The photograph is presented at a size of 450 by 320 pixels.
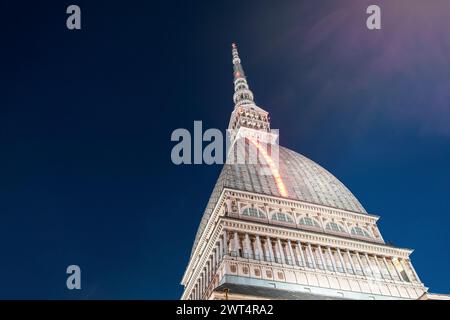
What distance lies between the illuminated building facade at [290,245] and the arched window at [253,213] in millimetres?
135

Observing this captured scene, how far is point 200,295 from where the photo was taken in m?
51.5

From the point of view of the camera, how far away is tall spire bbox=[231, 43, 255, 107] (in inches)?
3536

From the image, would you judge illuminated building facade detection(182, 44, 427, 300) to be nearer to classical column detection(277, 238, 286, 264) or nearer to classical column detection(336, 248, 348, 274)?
classical column detection(277, 238, 286, 264)

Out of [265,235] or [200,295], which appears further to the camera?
[200,295]

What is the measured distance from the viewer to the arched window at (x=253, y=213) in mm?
51406

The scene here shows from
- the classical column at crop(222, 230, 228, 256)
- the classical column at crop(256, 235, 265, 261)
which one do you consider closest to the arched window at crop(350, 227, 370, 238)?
the classical column at crop(256, 235, 265, 261)

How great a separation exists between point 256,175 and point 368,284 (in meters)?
21.0

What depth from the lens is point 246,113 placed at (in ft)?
272

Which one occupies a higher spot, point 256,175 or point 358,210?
point 256,175

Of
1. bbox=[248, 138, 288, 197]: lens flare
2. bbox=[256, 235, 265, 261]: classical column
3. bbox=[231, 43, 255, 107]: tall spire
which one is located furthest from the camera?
bbox=[231, 43, 255, 107]: tall spire

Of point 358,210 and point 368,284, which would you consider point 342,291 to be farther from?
point 358,210

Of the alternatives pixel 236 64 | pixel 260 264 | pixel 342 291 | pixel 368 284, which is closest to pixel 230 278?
pixel 260 264

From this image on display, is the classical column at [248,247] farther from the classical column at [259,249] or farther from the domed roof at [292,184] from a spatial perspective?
the domed roof at [292,184]

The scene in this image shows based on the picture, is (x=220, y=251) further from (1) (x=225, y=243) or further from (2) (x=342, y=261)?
(2) (x=342, y=261)
